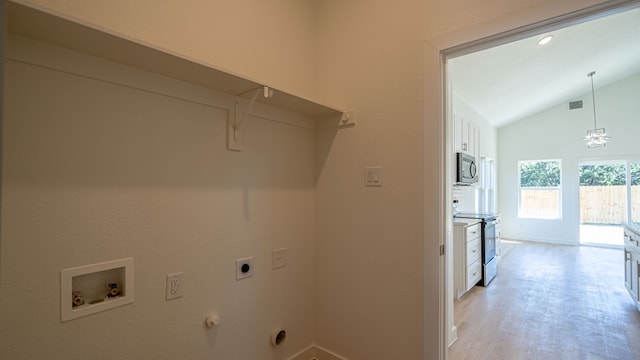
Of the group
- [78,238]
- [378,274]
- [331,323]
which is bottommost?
[331,323]

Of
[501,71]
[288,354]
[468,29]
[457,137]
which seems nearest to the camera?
[468,29]

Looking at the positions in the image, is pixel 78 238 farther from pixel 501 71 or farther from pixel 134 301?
pixel 501 71

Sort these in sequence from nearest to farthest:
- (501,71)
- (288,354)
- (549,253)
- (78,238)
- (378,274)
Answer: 1. (78,238)
2. (378,274)
3. (288,354)
4. (501,71)
5. (549,253)

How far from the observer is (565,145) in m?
6.79

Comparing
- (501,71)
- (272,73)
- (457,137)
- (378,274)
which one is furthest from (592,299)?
(272,73)

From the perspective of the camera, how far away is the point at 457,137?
4238mm

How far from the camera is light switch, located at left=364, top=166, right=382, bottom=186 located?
1.79 meters

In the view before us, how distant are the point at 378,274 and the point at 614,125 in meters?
7.70

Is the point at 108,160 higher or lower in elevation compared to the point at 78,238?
higher

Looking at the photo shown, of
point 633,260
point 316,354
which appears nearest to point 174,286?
point 316,354

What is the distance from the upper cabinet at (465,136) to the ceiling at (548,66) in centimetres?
42

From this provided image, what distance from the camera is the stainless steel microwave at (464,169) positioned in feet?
13.0

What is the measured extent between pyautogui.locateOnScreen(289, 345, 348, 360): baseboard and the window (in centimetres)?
739

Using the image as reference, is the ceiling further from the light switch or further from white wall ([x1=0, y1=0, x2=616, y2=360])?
the light switch
